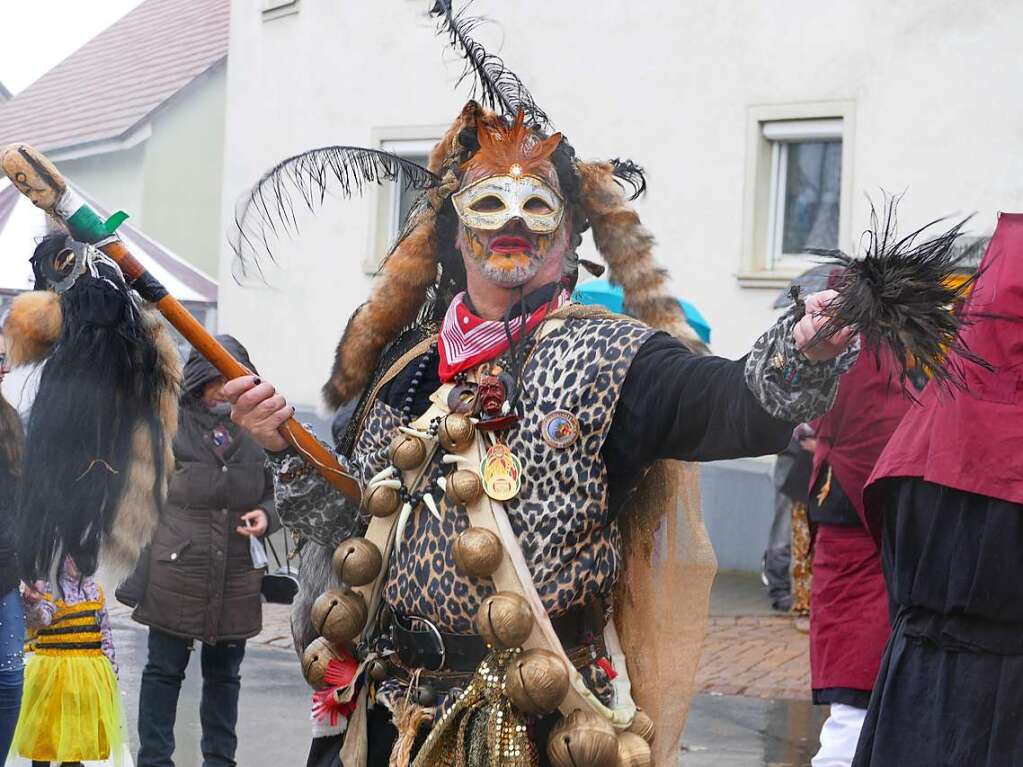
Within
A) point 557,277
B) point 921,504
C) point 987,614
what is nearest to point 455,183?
point 557,277

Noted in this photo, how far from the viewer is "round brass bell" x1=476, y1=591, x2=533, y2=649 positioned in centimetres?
286

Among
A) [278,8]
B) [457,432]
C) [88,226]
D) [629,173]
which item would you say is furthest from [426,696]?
[278,8]

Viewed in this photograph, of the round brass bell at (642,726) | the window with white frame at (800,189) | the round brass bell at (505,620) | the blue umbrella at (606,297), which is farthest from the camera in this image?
the window with white frame at (800,189)

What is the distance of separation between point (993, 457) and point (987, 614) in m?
0.34

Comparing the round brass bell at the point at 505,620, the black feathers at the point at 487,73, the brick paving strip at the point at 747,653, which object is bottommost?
the brick paving strip at the point at 747,653

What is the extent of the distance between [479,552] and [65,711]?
266 centimetres

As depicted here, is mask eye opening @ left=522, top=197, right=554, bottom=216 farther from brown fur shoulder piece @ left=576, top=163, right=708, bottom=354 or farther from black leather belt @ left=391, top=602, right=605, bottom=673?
black leather belt @ left=391, top=602, right=605, bottom=673

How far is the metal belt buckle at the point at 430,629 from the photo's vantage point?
120 inches

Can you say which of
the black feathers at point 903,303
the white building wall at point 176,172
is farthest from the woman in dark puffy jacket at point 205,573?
the white building wall at point 176,172

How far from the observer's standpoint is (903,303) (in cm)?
234

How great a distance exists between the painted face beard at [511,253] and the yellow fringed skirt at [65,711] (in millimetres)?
2571

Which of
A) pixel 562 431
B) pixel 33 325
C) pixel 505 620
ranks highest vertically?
pixel 33 325

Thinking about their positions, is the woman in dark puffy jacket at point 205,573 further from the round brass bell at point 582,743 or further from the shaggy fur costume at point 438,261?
the round brass bell at point 582,743

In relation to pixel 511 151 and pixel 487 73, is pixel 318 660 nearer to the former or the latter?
pixel 511 151
